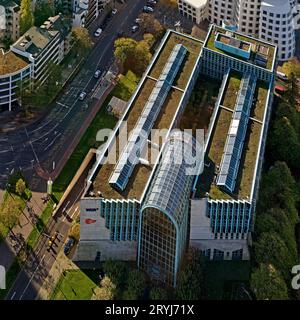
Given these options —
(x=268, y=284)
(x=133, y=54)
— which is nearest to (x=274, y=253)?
(x=268, y=284)

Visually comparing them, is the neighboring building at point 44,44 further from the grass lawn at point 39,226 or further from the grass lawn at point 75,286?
the grass lawn at point 75,286

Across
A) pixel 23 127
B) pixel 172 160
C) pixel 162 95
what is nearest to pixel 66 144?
pixel 23 127

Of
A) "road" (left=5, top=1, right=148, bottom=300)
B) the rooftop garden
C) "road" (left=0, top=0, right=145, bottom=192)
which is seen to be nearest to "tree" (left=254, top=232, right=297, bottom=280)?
"road" (left=5, top=1, right=148, bottom=300)

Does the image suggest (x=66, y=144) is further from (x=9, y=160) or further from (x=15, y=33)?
(x=15, y=33)

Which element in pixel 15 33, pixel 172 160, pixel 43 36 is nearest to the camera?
pixel 172 160

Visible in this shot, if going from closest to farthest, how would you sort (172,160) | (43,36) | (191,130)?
(172,160)
(191,130)
(43,36)

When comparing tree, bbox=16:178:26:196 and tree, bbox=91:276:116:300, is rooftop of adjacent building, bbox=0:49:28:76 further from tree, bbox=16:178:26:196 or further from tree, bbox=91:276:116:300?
tree, bbox=91:276:116:300
